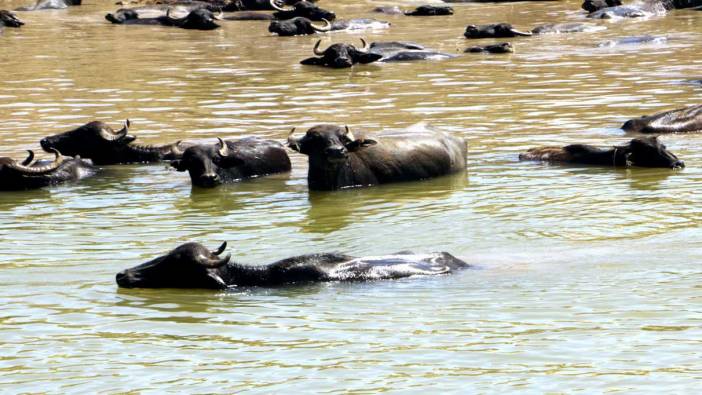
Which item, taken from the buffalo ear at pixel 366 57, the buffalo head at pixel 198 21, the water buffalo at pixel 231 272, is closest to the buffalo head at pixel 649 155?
the water buffalo at pixel 231 272

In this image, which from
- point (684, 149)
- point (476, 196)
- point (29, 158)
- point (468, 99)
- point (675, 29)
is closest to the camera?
point (476, 196)

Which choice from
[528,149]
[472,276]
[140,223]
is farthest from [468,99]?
[472,276]

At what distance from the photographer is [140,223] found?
11469 millimetres

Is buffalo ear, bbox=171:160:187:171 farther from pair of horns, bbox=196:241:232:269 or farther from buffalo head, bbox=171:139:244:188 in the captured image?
pair of horns, bbox=196:241:232:269

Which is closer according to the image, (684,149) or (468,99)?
(684,149)

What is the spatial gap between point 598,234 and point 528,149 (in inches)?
165

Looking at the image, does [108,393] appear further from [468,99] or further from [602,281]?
[468,99]

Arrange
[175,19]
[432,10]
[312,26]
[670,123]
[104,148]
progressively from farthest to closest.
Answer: [432,10]
[175,19]
[312,26]
[670,123]
[104,148]

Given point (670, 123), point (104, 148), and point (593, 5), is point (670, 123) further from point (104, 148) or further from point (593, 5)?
point (593, 5)

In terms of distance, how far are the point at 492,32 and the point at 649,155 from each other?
602 inches

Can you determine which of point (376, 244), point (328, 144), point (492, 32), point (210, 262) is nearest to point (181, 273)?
point (210, 262)

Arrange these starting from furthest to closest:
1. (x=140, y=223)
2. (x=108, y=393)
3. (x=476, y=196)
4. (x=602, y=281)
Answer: (x=476, y=196) → (x=140, y=223) → (x=602, y=281) → (x=108, y=393)

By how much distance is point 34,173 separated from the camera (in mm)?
13359

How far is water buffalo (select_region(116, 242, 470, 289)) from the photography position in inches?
346
